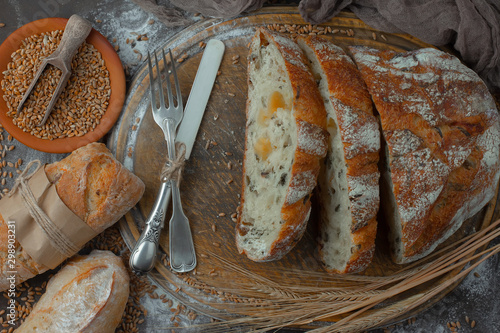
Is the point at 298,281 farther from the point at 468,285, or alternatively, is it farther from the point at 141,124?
the point at 141,124

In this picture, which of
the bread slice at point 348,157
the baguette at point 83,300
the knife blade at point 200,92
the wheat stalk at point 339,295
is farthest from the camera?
the knife blade at point 200,92

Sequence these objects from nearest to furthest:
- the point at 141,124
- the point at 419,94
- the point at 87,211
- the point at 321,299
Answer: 1. the point at 419,94
2. the point at 87,211
3. the point at 321,299
4. the point at 141,124

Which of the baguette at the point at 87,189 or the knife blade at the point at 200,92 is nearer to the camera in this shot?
the baguette at the point at 87,189

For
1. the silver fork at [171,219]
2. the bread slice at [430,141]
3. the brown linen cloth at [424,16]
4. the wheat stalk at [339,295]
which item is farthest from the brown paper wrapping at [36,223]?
the bread slice at [430,141]

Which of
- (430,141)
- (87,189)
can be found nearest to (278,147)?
(430,141)

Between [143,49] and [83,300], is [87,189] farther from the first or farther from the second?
[143,49]

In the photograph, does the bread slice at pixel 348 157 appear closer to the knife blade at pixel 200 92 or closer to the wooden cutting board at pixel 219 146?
the wooden cutting board at pixel 219 146

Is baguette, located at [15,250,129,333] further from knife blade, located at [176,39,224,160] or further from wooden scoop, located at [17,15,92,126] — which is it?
wooden scoop, located at [17,15,92,126]

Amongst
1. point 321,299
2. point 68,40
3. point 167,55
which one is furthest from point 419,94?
point 68,40
